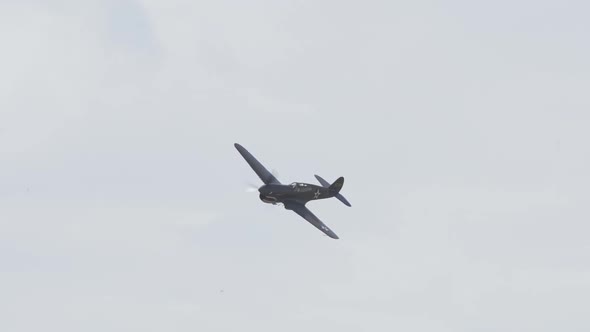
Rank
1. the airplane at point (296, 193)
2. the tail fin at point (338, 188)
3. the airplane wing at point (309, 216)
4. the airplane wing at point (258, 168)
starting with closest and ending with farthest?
the airplane wing at point (309, 216), the airplane at point (296, 193), the airplane wing at point (258, 168), the tail fin at point (338, 188)

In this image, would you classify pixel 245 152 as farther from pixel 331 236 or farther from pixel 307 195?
pixel 331 236

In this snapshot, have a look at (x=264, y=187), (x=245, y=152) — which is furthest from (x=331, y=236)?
(x=245, y=152)

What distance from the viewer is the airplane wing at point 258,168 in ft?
426

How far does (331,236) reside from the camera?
397ft

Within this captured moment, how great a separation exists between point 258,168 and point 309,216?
10.5 metres

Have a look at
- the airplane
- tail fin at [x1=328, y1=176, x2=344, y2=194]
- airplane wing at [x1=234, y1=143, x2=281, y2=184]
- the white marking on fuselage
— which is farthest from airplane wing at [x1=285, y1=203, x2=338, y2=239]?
tail fin at [x1=328, y1=176, x2=344, y2=194]

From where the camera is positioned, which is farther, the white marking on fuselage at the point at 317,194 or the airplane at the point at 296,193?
the white marking on fuselage at the point at 317,194

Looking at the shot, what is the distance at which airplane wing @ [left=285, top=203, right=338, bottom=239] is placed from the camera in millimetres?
123588

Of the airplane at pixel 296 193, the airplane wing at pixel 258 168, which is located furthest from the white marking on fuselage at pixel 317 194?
the airplane wing at pixel 258 168

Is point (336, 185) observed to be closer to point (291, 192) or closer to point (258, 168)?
point (291, 192)

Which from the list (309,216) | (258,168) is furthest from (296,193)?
(258,168)

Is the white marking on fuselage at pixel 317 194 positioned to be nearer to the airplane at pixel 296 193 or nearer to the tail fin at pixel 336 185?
the airplane at pixel 296 193

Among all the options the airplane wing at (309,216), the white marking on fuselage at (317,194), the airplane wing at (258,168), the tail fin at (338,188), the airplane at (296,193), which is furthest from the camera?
the tail fin at (338,188)

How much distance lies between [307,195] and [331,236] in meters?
10.6
